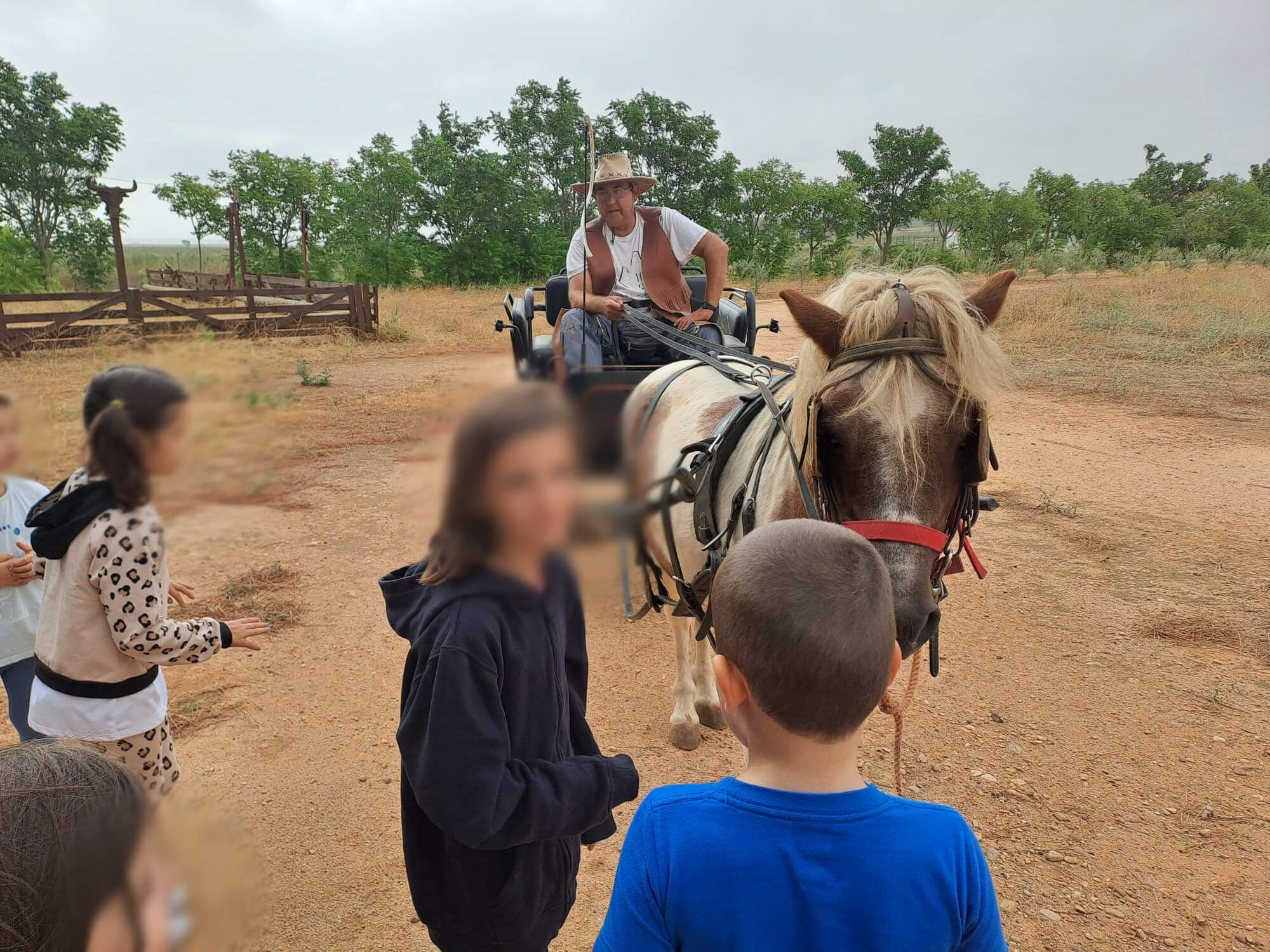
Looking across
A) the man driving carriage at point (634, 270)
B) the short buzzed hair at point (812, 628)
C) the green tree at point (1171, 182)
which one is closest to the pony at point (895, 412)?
the man driving carriage at point (634, 270)

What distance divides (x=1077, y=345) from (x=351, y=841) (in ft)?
54.8

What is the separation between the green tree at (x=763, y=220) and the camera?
992 inches

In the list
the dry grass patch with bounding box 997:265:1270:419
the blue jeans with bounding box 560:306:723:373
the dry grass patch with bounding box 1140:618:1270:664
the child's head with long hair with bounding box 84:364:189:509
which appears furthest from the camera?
the dry grass patch with bounding box 997:265:1270:419

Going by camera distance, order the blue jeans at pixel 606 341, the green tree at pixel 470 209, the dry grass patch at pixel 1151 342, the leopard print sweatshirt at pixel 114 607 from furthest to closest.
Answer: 1. the dry grass patch at pixel 1151 342
2. the green tree at pixel 470 209
3. the blue jeans at pixel 606 341
4. the leopard print sweatshirt at pixel 114 607

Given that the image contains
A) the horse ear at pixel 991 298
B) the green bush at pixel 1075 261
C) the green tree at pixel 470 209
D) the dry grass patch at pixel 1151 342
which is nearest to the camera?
the green tree at pixel 470 209

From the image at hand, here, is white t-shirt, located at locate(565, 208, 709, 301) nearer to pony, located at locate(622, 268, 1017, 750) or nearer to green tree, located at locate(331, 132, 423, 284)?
pony, located at locate(622, 268, 1017, 750)

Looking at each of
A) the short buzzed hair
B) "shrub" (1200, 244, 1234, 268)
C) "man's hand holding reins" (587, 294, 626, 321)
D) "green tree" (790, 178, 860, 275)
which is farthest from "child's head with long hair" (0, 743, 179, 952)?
"shrub" (1200, 244, 1234, 268)

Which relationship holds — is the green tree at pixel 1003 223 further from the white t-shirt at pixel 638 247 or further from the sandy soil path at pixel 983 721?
the white t-shirt at pixel 638 247

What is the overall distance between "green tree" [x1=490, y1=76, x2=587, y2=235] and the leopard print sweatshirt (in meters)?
0.76

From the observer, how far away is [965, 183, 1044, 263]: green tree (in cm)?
3272

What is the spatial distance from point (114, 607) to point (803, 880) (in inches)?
35.4

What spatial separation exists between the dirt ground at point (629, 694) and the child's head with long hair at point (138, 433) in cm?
1

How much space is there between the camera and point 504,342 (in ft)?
2.57

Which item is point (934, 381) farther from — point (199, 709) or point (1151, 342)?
point (1151, 342)
